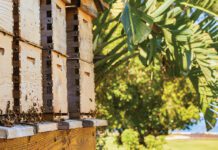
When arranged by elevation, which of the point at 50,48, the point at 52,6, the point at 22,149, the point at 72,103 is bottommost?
the point at 22,149

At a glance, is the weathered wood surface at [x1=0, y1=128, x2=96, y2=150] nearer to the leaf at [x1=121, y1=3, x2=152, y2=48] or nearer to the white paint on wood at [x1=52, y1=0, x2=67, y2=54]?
the white paint on wood at [x1=52, y1=0, x2=67, y2=54]

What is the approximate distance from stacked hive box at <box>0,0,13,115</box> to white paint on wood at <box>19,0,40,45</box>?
15.3 inches

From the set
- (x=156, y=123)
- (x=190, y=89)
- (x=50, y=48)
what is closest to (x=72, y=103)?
(x=50, y=48)

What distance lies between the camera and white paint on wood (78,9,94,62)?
8.13m

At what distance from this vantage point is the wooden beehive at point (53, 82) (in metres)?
6.55

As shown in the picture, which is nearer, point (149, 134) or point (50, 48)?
point (50, 48)

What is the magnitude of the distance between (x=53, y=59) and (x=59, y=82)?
43cm

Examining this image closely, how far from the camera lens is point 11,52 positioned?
5.31 meters

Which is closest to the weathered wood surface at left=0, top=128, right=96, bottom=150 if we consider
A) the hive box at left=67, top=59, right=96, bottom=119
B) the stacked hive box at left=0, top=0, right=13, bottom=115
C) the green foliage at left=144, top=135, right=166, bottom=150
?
the hive box at left=67, top=59, right=96, bottom=119

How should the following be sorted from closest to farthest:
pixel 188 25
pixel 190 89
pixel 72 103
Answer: pixel 72 103
pixel 188 25
pixel 190 89

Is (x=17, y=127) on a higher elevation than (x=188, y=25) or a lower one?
lower

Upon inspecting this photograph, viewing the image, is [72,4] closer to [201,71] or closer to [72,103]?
[72,103]

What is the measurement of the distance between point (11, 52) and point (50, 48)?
4.26 ft

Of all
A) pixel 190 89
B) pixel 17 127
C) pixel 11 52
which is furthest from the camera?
pixel 190 89
